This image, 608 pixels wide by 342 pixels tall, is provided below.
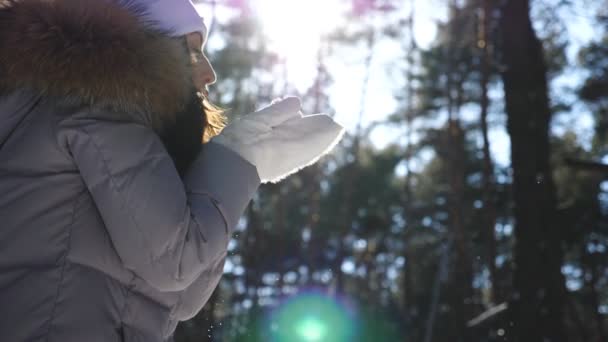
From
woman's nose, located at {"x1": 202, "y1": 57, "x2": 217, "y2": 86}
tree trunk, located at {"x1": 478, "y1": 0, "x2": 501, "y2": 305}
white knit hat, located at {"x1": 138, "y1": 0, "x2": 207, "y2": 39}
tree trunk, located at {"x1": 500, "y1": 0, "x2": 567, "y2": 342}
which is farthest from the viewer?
tree trunk, located at {"x1": 478, "y1": 0, "x2": 501, "y2": 305}

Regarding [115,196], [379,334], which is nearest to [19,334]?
[115,196]

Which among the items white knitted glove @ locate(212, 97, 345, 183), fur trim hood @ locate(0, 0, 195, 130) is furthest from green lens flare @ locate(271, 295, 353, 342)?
fur trim hood @ locate(0, 0, 195, 130)

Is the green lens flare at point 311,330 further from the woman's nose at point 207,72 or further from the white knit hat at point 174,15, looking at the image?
the white knit hat at point 174,15

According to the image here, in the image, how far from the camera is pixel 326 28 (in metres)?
19.4

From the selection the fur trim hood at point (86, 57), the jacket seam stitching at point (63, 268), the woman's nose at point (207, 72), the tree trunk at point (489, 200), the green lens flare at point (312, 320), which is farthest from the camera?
the green lens flare at point (312, 320)

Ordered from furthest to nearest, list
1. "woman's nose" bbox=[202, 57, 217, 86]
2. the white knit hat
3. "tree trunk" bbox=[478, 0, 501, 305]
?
1. "tree trunk" bbox=[478, 0, 501, 305]
2. "woman's nose" bbox=[202, 57, 217, 86]
3. the white knit hat

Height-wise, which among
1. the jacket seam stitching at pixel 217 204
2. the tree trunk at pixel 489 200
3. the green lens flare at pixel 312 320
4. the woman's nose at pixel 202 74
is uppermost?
the woman's nose at pixel 202 74

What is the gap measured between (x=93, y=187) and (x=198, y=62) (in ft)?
1.61

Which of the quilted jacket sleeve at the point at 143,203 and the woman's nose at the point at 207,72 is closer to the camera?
the quilted jacket sleeve at the point at 143,203

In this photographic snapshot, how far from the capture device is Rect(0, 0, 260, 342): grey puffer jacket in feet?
4.37

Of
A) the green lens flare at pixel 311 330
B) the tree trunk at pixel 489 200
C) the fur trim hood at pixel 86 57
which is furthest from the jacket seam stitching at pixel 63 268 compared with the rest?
the green lens flare at pixel 311 330

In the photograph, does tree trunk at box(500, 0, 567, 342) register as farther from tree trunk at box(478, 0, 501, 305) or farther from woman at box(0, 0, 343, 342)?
woman at box(0, 0, 343, 342)

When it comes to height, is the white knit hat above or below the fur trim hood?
above

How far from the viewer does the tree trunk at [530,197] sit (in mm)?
5215
